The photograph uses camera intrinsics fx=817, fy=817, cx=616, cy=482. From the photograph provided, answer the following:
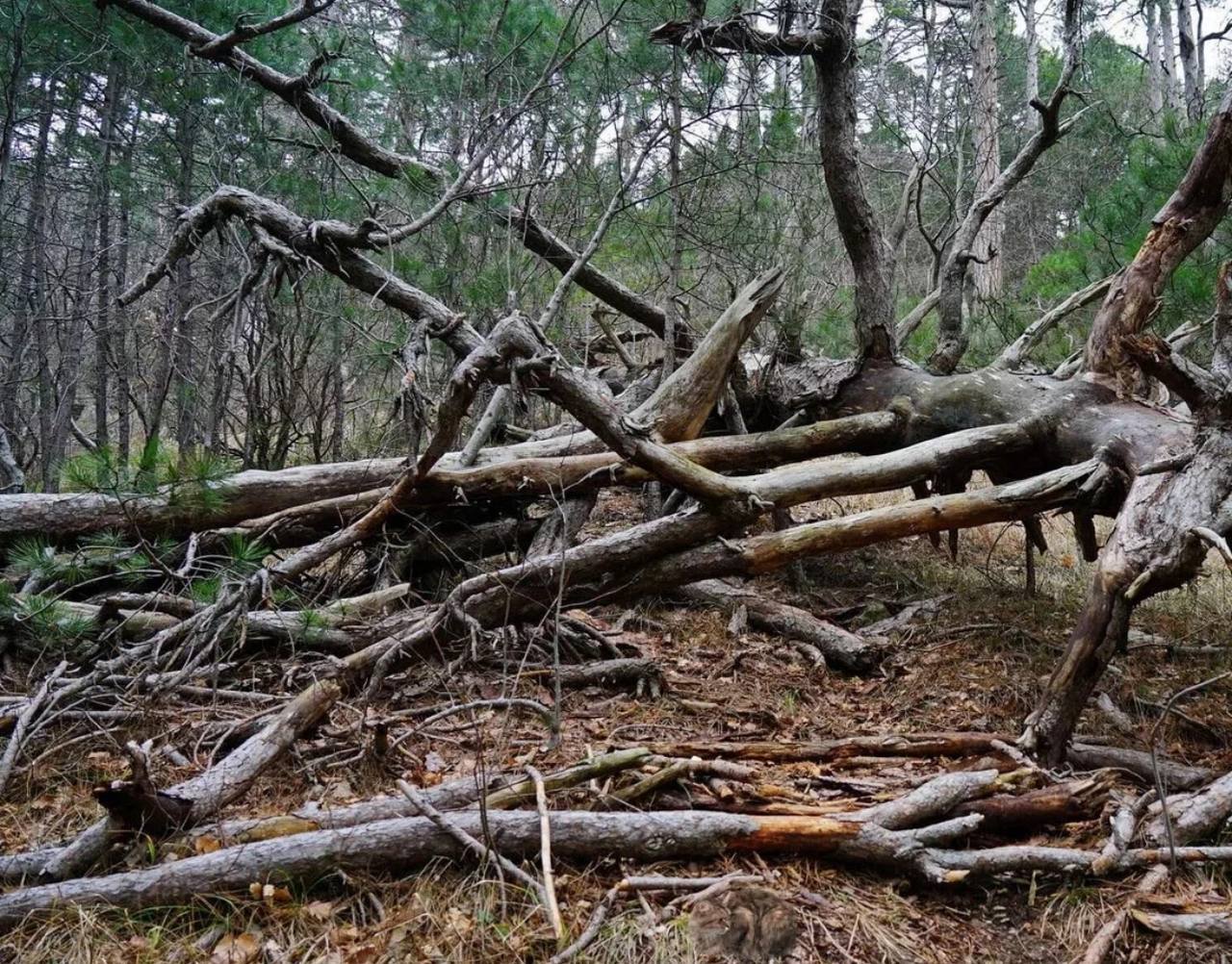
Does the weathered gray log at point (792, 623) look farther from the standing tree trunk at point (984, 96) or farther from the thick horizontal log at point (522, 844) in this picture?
the standing tree trunk at point (984, 96)

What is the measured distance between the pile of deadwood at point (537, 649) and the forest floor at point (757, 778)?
0.07 metres

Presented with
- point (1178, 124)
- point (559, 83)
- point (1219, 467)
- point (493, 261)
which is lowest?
point (1219, 467)

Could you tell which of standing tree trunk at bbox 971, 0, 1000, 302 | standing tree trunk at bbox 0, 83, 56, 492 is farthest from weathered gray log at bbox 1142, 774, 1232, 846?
standing tree trunk at bbox 0, 83, 56, 492

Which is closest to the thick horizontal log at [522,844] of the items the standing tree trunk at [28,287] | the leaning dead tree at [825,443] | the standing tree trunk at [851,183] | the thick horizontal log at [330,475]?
the leaning dead tree at [825,443]

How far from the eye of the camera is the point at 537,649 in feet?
14.5

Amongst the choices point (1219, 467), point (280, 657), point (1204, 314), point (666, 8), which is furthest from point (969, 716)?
point (666, 8)

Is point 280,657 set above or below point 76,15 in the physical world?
below

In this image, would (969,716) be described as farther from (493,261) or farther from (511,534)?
(493,261)

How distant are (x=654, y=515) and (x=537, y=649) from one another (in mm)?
2036

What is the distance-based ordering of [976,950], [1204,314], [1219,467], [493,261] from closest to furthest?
[976,950] → [1219,467] → [1204,314] → [493,261]

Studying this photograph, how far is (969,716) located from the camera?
390cm

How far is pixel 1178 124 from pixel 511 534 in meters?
6.64

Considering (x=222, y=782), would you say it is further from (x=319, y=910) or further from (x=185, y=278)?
(x=185, y=278)

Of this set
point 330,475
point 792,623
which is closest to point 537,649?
point 792,623
